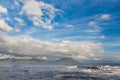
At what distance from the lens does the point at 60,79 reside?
39.3 m

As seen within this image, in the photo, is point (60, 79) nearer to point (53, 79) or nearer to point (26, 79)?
point (53, 79)

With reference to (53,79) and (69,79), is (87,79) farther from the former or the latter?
(53,79)

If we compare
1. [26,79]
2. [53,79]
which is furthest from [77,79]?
[26,79]

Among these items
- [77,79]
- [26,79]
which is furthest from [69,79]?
[26,79]

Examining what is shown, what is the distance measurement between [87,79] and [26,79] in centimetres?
1204

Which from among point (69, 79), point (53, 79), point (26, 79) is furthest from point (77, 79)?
point (26, 79)

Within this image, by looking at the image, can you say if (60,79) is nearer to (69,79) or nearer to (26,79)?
(69,79)

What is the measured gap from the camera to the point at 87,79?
40.9 metres

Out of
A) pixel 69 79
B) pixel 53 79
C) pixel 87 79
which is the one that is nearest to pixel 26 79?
pixel 53 79

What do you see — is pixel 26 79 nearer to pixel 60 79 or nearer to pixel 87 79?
pixel 60 79

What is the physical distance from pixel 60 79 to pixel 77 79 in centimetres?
347

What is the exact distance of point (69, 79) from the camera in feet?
130

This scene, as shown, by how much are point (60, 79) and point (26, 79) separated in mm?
6476

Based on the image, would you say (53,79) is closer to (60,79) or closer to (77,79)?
(60,79)
